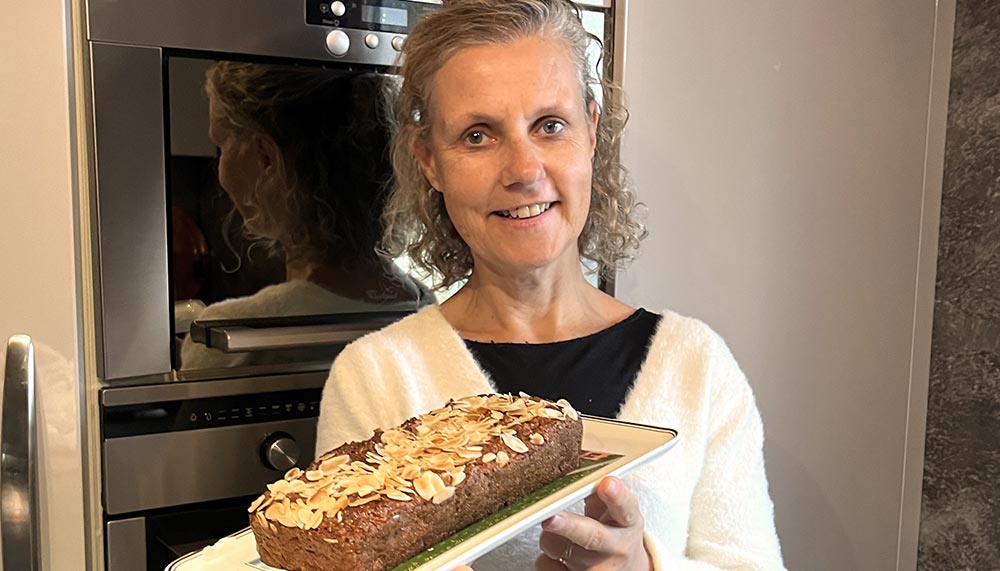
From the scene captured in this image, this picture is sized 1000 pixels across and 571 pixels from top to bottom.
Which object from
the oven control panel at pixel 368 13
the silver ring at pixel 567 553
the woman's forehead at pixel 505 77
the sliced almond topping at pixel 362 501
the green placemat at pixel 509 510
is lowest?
the silver ring at pixel 567 553

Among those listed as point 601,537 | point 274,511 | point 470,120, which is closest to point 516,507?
point 601,537

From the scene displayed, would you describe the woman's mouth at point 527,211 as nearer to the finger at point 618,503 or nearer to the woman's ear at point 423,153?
the woman's ear at point 423,153

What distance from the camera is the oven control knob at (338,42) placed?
3.94 feet

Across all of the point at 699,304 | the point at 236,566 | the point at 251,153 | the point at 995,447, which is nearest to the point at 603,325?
the point at 699,304

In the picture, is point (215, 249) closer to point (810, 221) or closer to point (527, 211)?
point (527, 211)

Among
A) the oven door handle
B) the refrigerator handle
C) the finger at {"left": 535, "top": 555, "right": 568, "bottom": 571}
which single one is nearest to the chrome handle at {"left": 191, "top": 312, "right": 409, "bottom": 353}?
the oven door handle

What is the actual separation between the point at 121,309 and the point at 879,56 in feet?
4.41

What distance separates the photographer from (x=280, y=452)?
4.00 ft

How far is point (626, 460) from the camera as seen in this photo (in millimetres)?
872

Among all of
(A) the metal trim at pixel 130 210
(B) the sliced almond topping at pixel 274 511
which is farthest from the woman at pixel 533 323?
(B) the sliced almond topping at pixel 274 511

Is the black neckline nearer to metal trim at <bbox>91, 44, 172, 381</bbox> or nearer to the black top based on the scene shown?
the black top

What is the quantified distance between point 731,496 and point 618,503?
12.5 inches

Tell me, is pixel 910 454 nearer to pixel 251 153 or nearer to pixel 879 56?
pixel 879 56

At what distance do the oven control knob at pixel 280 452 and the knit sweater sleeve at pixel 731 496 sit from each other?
0.53 m
